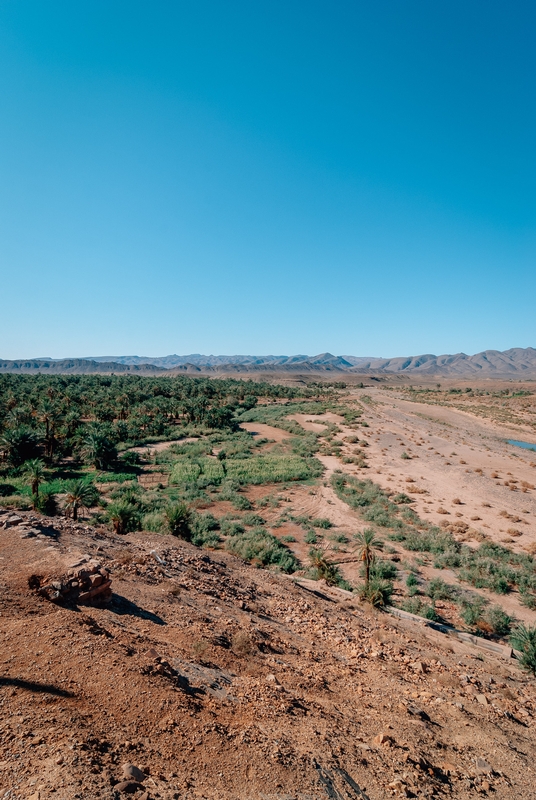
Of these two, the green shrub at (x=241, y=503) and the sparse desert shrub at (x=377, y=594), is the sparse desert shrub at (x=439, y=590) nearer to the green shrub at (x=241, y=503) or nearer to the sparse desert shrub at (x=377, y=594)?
the sparse desert shrub at (x=377, y=594)

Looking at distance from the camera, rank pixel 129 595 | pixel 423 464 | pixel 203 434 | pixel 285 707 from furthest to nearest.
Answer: pixel 203 434
pixel 423 464
pixel 129 595
pixel 285 707

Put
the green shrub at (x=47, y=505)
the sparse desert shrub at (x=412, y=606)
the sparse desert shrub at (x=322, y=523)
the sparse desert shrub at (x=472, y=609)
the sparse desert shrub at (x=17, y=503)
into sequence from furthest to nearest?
1. the sparse desert shrub at (x=322, y=523)
2. the sparse desert shrub at (x=17, y=503)
3. the green shrub at (x=47, y=505)
4. the sparse desert shrub at (x=412, y=606)
5. the sparse desert shrub at (x=472, y=609)

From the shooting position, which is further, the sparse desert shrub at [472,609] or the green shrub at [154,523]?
the green shrub at [154,523]

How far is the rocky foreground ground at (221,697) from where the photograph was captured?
4.96 m

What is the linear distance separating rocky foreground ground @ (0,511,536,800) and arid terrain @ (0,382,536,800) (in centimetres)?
3

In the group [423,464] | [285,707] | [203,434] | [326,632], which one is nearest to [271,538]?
[326,632]

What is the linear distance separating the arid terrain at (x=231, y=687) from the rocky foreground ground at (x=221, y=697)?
0.10 ft

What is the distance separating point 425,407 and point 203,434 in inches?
2305

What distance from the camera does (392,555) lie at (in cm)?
2088

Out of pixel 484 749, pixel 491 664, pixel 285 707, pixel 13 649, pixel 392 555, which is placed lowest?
pixel 392 555

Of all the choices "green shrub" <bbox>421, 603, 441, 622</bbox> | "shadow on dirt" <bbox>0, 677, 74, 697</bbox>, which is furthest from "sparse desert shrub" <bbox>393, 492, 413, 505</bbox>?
"shadow on dirt" <bbox>0, 677, 74, 697</bbox>

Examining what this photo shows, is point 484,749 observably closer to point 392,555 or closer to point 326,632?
point 326,632

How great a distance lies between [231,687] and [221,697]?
526 mm

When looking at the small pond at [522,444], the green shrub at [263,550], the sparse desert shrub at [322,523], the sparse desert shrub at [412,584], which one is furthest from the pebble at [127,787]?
the small pond at [522,444]
